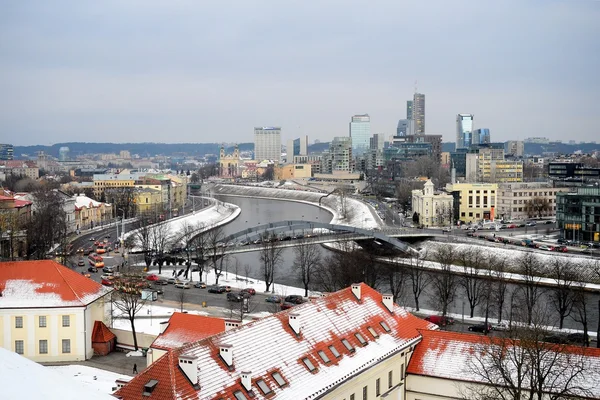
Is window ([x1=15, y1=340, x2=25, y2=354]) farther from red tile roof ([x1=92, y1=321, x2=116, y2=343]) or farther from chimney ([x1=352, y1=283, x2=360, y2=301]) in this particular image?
chimney ([x1=352, y1=283, x2=360, y2=301])

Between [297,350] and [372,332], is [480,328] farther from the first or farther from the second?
[297,350]

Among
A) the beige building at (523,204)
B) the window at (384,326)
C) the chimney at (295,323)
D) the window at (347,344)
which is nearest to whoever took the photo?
the chimney at (295,323)

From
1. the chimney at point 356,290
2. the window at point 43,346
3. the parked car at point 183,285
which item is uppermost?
the chimney at point 356,290

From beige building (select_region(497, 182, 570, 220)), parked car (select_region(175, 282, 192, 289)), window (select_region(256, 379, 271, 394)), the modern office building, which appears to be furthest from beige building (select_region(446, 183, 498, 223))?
window (select_region(256, 379, 271, 394))

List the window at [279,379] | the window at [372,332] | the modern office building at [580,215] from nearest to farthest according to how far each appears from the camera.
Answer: the window at [279,379]
the window at [372,332]
the modern office building at [580,215]

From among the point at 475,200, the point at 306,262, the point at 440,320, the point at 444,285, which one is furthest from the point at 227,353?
the point at 475,200

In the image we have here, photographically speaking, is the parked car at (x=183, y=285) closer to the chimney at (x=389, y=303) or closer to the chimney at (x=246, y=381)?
the chimney at (x=389, y=303)

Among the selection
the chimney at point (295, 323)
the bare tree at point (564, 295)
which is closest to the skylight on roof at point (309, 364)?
the chimney at point (295, 323)
